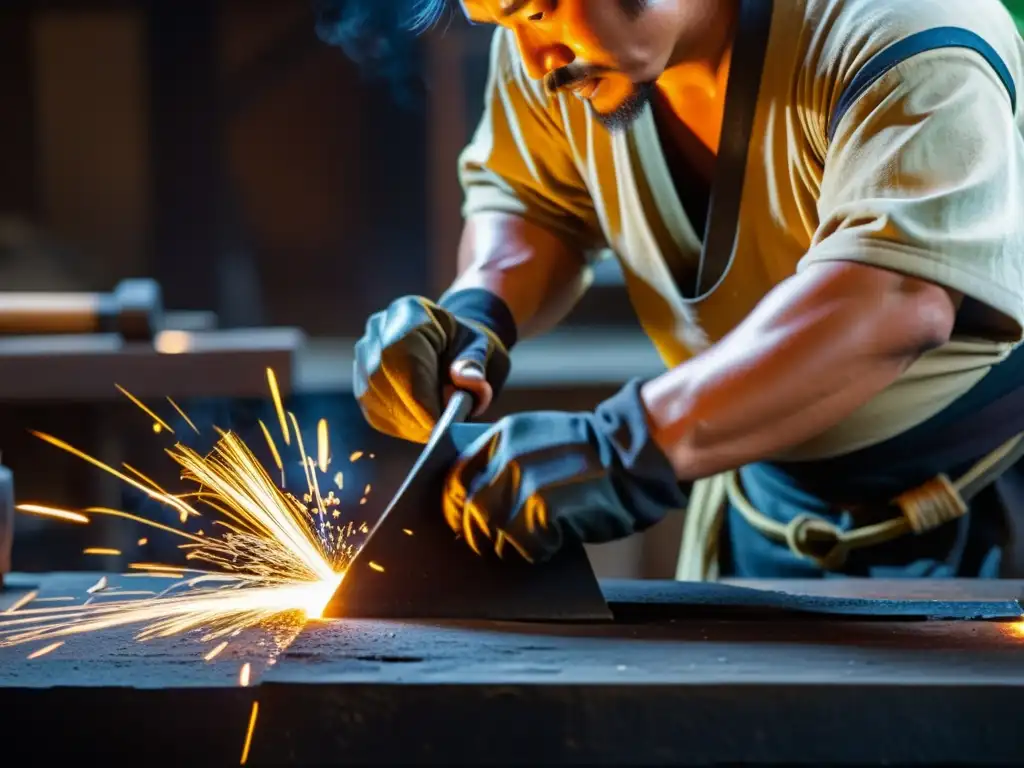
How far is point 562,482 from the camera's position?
1.06 metres

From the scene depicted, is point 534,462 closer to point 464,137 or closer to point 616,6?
point 616,6

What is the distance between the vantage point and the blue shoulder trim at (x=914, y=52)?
1053mm

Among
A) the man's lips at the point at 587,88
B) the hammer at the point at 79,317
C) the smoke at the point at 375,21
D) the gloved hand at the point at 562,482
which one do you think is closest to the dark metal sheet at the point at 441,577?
the gloved hand at the point at 562,482

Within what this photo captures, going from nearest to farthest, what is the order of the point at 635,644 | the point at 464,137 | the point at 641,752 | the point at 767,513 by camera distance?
the point at 641,752, the point at 635,644, the point at 767,513, the point at 464,137

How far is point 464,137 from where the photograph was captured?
273 centimetres

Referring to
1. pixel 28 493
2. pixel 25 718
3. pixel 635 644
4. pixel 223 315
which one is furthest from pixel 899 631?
pixel 223 315

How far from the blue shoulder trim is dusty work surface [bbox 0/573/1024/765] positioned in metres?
0.48

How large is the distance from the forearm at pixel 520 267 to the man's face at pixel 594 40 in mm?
318

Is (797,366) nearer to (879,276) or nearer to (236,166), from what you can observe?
(879,276)

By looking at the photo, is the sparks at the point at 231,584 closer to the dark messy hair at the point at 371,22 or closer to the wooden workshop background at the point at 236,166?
the dark messy hair at the point at 371,22

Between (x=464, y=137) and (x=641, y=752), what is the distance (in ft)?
6.66

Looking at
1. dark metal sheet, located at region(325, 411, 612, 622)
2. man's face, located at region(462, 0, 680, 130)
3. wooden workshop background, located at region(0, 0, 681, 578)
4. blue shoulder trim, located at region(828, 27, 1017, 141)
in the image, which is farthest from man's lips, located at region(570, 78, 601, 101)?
wooden workshop background, located at region(0, 0, 681, 578)

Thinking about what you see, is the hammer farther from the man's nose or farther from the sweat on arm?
the sweat on arm

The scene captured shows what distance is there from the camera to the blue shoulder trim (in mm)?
1053
